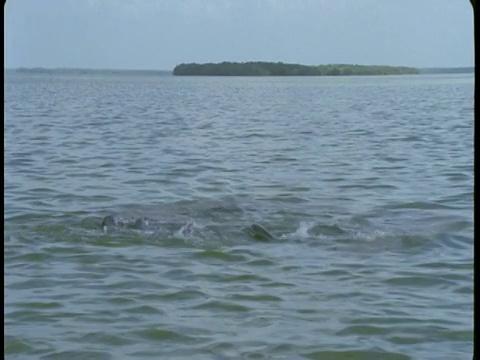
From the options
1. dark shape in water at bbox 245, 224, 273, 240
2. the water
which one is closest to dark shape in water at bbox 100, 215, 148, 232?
the water

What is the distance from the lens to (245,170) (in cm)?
1266

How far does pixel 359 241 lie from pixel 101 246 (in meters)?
1.71

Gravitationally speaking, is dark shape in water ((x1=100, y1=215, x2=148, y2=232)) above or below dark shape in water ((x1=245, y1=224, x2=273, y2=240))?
above

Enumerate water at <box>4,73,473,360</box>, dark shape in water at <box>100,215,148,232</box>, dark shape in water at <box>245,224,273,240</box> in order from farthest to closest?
dark shape in water at <box>100,215,148,232</box>, dark shape in water at <box>245,224,273,240</box>, water at <box>4,73,473,360</box>

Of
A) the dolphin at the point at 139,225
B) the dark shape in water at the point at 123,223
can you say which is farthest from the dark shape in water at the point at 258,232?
the dark shape in water at the point at 123,223

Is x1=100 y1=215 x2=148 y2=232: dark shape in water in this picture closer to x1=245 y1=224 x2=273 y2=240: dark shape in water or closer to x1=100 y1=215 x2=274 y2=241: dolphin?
x1=100 y1=215 x2=274 y2=241: dolphin

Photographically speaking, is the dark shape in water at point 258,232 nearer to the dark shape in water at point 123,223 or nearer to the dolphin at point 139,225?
the dolphin at point 139,225

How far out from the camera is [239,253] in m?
7.05

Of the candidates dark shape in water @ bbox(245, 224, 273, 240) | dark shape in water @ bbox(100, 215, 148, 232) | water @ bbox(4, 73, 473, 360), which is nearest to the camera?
water @ bbox(4, 73, 473, 360)

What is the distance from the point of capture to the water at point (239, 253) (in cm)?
517

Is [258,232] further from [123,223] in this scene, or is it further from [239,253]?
[123,223]

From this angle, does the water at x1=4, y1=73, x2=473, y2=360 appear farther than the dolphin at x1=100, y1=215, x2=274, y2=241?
No

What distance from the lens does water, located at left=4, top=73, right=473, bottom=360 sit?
517 centimetres

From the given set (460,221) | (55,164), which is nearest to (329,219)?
(460,221)
